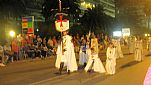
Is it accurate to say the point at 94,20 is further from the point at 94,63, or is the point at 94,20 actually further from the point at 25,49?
the point at 94,63

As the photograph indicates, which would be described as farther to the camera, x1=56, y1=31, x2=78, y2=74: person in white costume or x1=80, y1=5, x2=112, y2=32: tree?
x1=80, y1=5, x2=112, y2=32: tree

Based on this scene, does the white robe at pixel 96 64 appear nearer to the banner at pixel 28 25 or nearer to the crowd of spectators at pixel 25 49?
the crowd of spectators at pixel 25 49

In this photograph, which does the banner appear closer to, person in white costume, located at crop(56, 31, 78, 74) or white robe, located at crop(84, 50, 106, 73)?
white robe, located at crop(84, 50, 106, 73)

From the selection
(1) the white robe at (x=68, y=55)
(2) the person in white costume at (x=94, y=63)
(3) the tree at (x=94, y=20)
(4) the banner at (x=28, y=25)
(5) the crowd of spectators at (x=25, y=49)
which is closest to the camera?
(1) the white robe at (x=68, y=55)

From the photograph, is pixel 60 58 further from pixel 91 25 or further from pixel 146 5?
pixel 146 5

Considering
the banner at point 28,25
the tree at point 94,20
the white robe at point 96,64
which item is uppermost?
the tree at point 94,20

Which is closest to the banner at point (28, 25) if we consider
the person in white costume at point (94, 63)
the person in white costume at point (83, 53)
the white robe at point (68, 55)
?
the person in white costume at point (83, 53)

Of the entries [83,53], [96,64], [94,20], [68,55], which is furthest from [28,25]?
[94,20]

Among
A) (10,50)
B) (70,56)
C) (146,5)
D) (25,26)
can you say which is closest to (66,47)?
(70,56)

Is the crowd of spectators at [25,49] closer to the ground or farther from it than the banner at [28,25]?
closer to the ground

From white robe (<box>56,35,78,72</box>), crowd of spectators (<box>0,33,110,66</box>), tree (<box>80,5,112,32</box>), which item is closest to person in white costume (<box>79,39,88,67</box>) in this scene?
crowd of spectators (<box>0,33,110,66</box>)

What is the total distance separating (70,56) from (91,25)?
50.4m

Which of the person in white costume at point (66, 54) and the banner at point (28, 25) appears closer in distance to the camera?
the person in white costume at point (66, 54)

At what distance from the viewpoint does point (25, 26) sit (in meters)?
30.8
